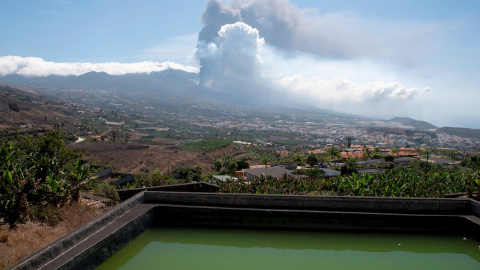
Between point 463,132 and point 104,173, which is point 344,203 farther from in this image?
point 463,132

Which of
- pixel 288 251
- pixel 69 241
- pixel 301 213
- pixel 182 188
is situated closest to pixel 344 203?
pixel 301 213

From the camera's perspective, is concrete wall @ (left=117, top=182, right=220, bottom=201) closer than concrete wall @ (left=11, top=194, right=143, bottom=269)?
No

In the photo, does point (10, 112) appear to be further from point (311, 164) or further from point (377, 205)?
point (377, 205)

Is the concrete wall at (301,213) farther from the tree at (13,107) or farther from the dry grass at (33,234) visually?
the tree at (13,107)

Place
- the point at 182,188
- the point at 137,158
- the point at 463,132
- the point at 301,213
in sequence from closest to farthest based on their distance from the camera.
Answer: the point at 301,213
the point at 182,188
the point at 137,158
the point at 463,132

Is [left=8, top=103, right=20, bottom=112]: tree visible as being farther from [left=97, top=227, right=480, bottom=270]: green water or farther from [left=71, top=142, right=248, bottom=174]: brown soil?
[left=97, top=227, right=480, bottom=270]: green water

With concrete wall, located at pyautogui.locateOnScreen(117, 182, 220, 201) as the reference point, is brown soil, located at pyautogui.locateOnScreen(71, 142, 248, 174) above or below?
Answer: below

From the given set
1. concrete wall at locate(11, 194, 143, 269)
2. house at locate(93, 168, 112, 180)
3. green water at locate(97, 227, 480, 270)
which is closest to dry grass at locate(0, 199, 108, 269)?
concrete wall at locate(11, 194, 143, 269)
